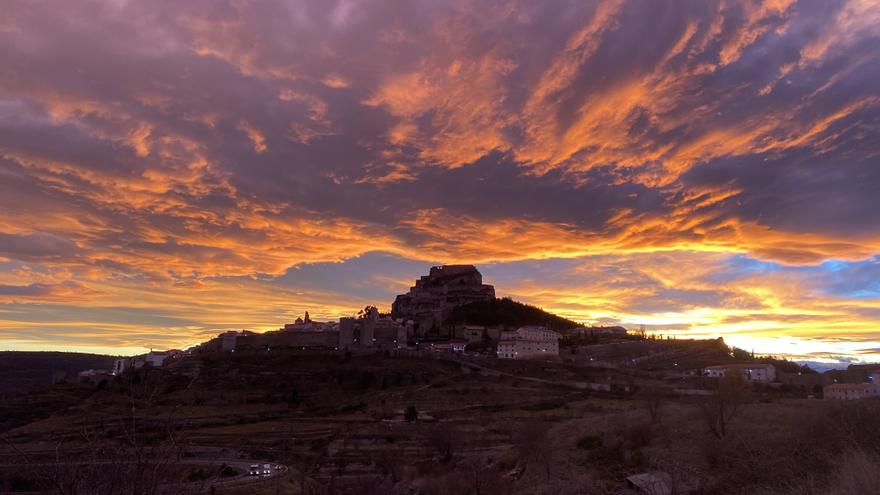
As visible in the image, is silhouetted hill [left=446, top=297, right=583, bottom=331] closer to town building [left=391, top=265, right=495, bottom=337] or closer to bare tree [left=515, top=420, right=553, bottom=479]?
town building [left=391, top=265, right=495, bottom=337]

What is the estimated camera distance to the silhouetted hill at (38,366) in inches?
4988

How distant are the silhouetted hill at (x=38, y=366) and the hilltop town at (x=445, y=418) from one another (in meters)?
27.0

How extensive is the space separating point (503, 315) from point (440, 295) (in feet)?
82.9

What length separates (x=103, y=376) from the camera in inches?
4503

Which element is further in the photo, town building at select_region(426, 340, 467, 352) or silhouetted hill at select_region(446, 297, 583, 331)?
silhouetted hill at select_region(446, 297, 583, 331)

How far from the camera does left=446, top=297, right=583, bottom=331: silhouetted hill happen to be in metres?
144

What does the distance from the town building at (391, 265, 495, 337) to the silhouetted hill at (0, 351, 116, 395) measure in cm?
8413

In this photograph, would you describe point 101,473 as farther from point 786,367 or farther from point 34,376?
point 34,376

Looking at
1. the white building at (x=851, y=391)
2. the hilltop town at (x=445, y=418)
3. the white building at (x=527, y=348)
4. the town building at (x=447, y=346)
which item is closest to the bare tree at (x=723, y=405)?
the hilltop town at (x=445, y=418)

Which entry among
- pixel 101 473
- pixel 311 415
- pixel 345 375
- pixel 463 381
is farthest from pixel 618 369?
pixel 101 473

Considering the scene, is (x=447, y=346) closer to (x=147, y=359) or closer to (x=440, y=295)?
(x=440, y=295)

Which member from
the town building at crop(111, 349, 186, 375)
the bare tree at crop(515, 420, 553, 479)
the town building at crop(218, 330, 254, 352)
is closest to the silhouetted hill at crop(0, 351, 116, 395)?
the town building at crop(111, 349, 186, 375)

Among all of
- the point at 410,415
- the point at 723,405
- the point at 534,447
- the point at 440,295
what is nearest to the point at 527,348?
the point at 410,415

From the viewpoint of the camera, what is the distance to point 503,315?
145750 mm
